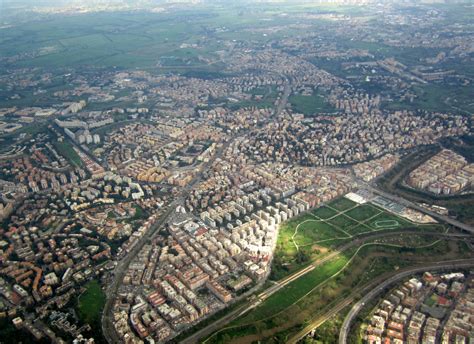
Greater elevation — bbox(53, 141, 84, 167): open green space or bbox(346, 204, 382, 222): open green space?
bbox(53, 141, 84, 167): open green space

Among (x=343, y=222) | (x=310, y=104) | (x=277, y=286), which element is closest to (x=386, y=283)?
(x=277, y=286)

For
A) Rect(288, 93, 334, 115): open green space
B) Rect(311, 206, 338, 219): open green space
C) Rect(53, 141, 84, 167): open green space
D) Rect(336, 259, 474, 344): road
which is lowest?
Rect(336, 259, 474, 344): road

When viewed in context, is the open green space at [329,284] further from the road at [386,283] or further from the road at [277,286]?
the road at [386,283]

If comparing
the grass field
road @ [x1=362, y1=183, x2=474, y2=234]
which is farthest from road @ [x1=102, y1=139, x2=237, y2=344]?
road @ [x1=362, y1=183, x2=474, y2=234]

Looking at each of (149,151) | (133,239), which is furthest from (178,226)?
(149,151)

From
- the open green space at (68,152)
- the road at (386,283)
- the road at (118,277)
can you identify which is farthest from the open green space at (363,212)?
the open green space at (68,152)

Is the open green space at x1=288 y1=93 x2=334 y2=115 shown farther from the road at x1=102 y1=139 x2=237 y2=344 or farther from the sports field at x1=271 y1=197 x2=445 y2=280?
the sports field at x1=271 y1=197 x2=445 y2=280

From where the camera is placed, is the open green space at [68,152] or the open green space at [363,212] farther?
the open green space at [68,152]
